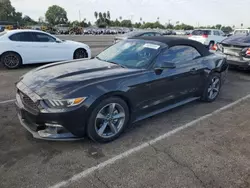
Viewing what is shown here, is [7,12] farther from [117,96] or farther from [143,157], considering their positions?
[143,157]

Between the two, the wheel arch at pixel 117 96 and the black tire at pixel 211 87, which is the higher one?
the wheel arch at pixel 117 96

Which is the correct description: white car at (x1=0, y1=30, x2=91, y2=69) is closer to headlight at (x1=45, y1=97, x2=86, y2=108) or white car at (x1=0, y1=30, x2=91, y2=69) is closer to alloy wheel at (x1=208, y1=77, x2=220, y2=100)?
alloy wheel at (x1=208, y1=77, x2=220, y2=100)


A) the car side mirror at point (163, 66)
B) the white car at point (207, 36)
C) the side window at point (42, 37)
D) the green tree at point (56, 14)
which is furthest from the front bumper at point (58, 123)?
the green tree at point (56, 14)

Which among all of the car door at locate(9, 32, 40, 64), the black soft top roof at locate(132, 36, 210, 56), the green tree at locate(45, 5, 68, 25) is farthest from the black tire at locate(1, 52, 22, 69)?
the green tree at locate(45, 5, 68, 25)

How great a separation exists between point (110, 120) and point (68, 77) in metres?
0.88

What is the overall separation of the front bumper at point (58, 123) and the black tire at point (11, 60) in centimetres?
609

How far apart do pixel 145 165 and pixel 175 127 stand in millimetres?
1298

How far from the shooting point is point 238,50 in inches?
319

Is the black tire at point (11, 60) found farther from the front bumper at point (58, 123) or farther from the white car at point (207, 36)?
the white car at point (207, 36)

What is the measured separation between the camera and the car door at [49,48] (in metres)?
8.99

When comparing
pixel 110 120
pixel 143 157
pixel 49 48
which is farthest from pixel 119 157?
pixel 49 48

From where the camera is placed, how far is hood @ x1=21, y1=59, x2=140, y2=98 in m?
3.11

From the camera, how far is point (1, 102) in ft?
16.4

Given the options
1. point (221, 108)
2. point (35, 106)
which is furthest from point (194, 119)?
point (35, 106)
